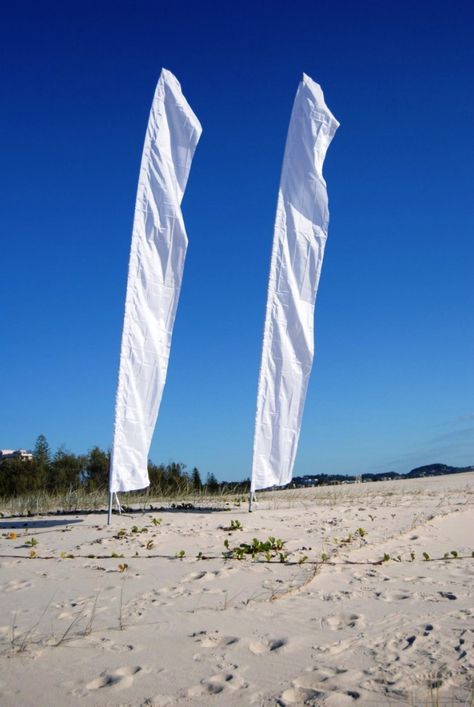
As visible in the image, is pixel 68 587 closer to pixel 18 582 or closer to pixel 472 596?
pixel 18 582

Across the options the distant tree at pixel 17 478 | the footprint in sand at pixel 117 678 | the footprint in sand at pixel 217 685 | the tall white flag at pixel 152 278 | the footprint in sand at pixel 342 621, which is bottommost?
the footprint in sand at pixel 217 685

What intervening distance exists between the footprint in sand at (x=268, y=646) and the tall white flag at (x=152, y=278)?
274 inches

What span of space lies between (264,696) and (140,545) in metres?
5.29

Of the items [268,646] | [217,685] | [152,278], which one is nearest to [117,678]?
[217,685]

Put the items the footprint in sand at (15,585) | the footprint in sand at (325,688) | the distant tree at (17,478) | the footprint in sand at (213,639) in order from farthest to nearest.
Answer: the distant tree at (17,478) < the footprint in sand at (15,585) < the footprint in sand at (213,639) < the footprint in sand at (325,688)

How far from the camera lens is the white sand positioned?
3.73m

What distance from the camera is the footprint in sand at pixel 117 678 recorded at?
3.77 m

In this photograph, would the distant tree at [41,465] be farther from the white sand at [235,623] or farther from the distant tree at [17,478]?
the white sand at [235,623]

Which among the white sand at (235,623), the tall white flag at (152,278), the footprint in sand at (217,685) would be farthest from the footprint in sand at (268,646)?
the tall white flag at (152,278)

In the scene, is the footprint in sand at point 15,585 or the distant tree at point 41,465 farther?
the distant tree at point 41,465

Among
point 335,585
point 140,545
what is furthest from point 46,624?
point 140,545

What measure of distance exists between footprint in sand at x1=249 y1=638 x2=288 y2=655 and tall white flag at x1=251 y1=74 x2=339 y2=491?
8148 mm

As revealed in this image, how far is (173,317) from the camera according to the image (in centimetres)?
1233

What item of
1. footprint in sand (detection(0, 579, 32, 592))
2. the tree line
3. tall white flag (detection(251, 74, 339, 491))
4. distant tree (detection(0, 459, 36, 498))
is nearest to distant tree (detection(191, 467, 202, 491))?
the tree line
